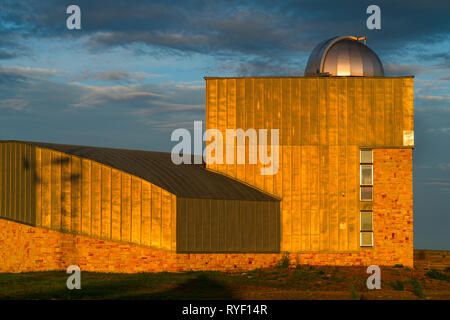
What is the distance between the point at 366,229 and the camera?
37.0 metres

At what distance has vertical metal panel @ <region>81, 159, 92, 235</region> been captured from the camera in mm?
33375

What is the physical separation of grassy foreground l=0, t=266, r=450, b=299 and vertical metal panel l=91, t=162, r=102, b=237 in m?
2.32

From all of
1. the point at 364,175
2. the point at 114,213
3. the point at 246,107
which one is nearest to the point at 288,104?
the point at 246,107

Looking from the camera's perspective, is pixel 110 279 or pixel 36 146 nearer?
pixel 110 279

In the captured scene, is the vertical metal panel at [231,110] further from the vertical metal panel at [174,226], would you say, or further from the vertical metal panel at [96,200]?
the vertical metal panel at [96,200]

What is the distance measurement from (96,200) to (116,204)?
1.19 metres

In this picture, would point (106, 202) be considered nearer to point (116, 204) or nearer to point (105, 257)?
point (116, 204)

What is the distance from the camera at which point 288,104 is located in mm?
37562

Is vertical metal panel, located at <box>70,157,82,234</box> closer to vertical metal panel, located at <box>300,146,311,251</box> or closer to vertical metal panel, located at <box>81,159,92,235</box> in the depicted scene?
vertical metal panel, located at <box>81,159,92,235</box>

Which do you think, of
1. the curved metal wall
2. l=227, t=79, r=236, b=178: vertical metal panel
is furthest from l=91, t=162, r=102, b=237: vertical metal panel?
l=227, t=79, r=236, b=178: vertical metal panel

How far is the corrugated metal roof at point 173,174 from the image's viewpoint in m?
33.5

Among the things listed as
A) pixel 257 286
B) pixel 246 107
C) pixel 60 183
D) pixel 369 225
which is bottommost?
pixel 257 286

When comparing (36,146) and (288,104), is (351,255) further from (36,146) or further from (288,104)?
(36,146)
